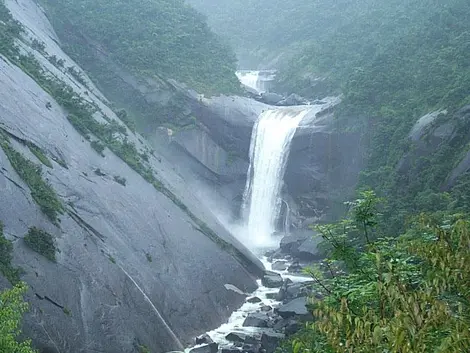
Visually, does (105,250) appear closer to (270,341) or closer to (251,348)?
(251,348)

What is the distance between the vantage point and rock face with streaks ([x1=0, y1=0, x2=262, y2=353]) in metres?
15.5

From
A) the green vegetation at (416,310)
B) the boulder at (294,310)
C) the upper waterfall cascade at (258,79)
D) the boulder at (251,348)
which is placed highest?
the upper waterfall cascade at (258,79)

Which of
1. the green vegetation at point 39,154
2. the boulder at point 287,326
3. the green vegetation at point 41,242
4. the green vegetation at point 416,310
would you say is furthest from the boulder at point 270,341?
the green vegetation at point 416,310

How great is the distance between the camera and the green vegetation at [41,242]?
15791 mm

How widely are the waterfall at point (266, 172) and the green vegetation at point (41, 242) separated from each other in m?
19.5

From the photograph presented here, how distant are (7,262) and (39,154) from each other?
6545mm

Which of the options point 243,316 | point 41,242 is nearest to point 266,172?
point 243,316

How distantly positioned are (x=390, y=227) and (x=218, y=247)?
7564mm

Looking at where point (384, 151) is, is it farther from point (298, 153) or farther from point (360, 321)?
point (360, 321)

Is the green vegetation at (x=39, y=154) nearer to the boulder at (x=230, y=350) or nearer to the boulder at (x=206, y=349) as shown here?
the boulder at (x=206, y=349)

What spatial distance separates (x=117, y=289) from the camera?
1770 cm

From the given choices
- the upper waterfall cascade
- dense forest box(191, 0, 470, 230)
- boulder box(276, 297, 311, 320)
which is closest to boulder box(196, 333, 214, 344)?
boulder box(276, 297, 311, 320)

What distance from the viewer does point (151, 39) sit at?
4144 centimetres

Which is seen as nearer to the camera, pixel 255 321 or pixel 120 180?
pixel 255 321
